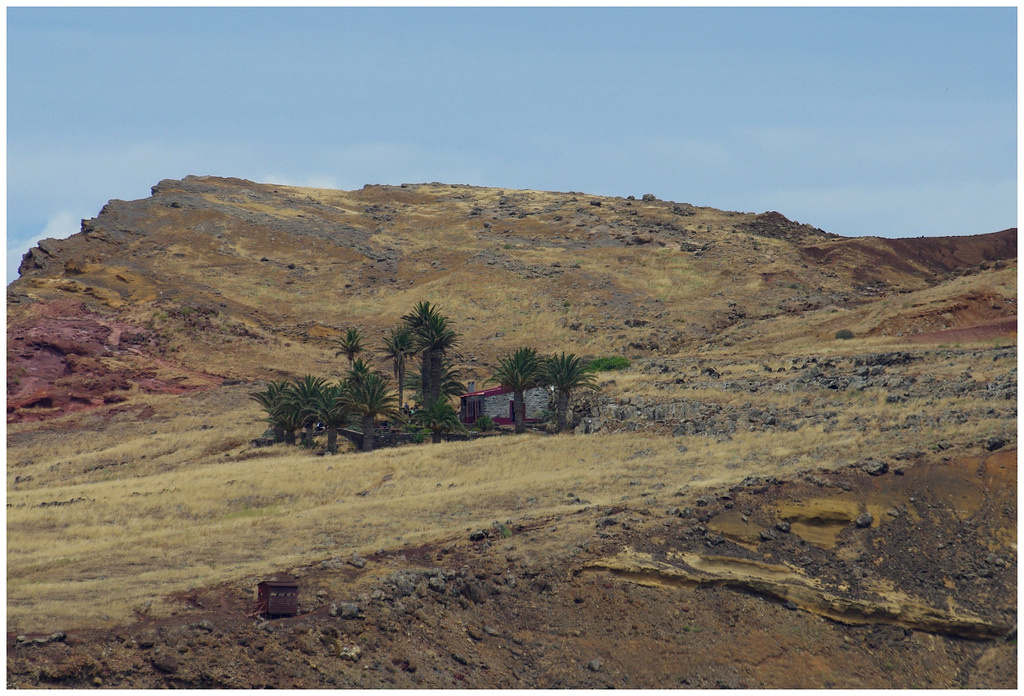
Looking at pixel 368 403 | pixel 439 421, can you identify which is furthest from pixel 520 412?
pixel 368 403

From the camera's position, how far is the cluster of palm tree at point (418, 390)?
1994 inches

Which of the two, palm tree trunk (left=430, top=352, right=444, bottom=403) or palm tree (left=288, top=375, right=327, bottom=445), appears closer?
palm tree (left=288, top=375, right=327, bottom=445)

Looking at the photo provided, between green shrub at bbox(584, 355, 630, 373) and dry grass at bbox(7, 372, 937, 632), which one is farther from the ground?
green shrub at bbox(584, 355, 630, 373)

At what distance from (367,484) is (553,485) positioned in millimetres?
8148

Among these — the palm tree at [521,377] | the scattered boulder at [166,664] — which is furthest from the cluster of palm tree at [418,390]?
the scattered boulder at [166,664]

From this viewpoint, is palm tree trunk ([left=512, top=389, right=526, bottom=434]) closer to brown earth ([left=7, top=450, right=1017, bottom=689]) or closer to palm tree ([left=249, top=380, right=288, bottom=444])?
palm tree ([left=249, top=380, right=288, bottom=444])

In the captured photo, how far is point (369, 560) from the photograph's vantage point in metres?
28.5

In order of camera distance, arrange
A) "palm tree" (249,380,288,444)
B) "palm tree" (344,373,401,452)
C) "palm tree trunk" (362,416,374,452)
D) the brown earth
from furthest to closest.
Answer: "palm tree" (249,380,288,444) → "palm tree trunk" (362,416,374,452) → "palm tree" (344,373,401,452) → the brown earth

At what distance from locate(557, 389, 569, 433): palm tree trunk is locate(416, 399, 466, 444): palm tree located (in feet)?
14.8

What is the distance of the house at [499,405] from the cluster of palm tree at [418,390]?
85cm

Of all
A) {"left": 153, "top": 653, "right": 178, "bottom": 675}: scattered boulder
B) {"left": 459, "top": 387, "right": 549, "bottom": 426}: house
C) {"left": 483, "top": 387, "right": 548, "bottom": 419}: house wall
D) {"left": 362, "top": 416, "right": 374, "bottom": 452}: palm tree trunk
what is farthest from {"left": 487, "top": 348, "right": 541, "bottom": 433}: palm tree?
{"left": 153, "top": 653, "right": 178, "bottom": 675}: scattered boulder

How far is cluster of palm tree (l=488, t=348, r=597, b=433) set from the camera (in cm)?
5247

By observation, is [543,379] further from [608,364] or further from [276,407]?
[608,364]

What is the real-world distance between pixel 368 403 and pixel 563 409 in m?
9.30
